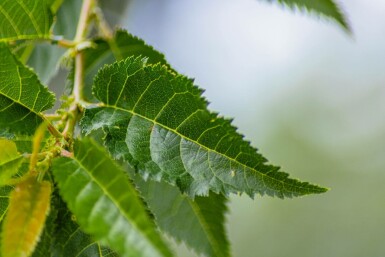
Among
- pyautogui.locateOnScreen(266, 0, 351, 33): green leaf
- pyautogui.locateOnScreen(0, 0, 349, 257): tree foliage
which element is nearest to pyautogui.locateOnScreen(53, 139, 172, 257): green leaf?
pyautogui.locateOnScreen(0, 0, 349, 257): tree foliage

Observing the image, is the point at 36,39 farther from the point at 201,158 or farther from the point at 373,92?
the point at 373,92

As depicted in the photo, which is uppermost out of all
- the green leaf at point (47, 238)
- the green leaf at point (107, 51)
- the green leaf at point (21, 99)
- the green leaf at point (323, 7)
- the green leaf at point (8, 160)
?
the green leaf at point (323, 7)

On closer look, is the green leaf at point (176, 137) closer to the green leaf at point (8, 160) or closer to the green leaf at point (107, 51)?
the green leaf at point (8, 160)

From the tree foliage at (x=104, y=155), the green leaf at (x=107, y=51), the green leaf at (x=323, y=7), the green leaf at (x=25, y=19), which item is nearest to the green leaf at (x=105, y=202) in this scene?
the tree foliage at (x=104, y=155)

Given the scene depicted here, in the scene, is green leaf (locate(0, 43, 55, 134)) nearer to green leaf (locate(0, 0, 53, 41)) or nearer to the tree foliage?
the tree foliage

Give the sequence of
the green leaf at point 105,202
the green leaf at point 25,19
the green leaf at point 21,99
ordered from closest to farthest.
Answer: the green leaf at point 105,202
the green leaf at point 21,99
the green leaf at point 25,19

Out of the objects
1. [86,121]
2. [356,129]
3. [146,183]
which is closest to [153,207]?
[146,183]

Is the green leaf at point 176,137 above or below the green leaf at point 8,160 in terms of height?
above

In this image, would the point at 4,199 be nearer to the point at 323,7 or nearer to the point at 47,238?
the point at 47,238
